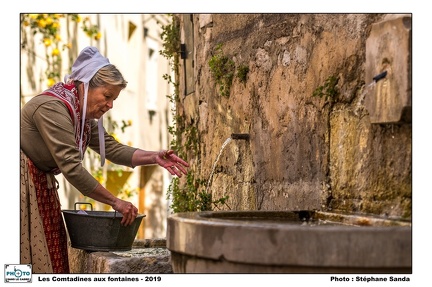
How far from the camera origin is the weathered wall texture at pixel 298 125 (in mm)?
3408

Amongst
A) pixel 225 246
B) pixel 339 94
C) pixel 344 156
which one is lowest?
pixel 225 246

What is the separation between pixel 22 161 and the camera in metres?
4.32

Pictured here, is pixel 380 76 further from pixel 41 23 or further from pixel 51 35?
pixel 51 35

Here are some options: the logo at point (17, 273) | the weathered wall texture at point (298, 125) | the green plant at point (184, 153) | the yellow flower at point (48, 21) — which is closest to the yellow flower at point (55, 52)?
the yellow flower at point (48, 21)

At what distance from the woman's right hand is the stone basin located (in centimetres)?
133

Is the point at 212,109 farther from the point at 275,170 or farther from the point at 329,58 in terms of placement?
the point at 329,58

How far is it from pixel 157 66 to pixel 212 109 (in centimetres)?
898

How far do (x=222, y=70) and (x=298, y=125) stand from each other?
→ 128 centimetres

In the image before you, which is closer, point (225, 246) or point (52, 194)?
point (225, 246)

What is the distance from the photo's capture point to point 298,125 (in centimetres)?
415

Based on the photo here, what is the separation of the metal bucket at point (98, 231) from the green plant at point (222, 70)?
3.82 feet

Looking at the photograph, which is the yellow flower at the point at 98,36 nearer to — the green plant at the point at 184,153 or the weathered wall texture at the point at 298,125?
the green plant at the point at 184,153
